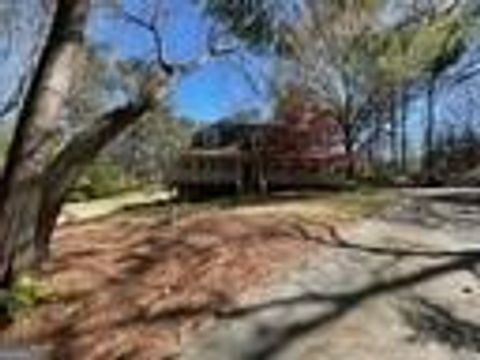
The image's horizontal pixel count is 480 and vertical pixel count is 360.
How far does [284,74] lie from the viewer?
2717 cm

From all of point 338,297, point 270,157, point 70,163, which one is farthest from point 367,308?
point 270,157

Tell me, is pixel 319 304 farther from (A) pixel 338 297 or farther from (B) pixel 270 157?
(B) pixel 270 157

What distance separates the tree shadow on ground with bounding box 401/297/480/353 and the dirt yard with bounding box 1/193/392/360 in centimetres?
146

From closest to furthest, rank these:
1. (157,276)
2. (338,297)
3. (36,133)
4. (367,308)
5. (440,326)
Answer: (440,326) < (367,308) < (338,297) < (157,276) < (36,133)

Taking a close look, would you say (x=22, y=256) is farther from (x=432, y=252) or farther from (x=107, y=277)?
(x=432, y=252)

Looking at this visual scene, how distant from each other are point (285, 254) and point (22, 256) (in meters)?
2.68

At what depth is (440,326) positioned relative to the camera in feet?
29.1

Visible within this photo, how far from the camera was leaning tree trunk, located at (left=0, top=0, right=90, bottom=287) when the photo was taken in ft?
32.9

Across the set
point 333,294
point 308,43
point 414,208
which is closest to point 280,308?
point 333,294

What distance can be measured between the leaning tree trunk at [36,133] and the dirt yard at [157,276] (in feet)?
2.20

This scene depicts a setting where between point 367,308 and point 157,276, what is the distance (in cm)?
218

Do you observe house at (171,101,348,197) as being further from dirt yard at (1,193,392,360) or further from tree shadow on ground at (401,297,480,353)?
tree shadow on ground at (401,297,480,353)

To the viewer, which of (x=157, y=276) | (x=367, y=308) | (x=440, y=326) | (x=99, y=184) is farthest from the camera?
(x=99, y=184)

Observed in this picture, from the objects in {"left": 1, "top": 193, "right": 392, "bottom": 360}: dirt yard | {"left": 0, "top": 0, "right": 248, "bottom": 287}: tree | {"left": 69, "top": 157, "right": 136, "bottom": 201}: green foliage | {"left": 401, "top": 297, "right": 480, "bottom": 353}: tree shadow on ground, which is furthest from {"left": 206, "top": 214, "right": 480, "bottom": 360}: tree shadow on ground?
{"left": 69, "top": 157, "right": 136, "bottom": 201}: green foliage
